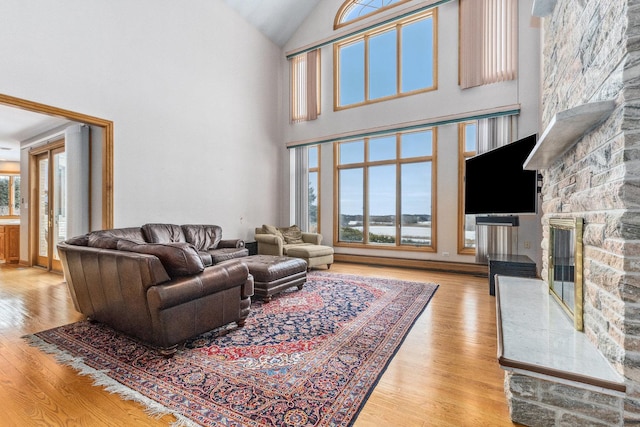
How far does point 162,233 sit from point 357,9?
572 centimetres

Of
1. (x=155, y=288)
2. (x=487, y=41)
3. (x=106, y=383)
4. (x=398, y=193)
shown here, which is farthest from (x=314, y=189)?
(x=106, y=383)

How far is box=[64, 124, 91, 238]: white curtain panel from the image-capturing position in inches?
175

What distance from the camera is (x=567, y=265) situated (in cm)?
222

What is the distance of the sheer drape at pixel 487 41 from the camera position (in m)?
4.75

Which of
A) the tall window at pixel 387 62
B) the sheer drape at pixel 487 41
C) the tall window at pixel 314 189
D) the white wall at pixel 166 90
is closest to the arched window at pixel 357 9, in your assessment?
the tall window at pixel 387 62

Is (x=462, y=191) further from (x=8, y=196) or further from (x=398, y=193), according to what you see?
(x=8, y=196)

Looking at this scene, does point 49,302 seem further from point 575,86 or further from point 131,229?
point 575,86

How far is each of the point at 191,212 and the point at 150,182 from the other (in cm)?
82

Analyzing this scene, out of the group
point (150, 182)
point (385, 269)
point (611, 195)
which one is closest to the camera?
point (611, 195)

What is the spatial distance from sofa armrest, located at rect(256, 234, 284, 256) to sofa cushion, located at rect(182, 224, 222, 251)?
775 millimetres

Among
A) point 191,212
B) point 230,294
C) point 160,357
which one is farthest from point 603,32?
point 191,212

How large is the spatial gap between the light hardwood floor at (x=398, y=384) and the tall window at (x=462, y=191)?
2242 mm

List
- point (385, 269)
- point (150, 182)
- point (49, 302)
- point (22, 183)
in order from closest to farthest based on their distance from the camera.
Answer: point (49, 302), point (150, 182), point (385, 269), point (22, 183)

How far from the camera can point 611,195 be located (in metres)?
1.44
